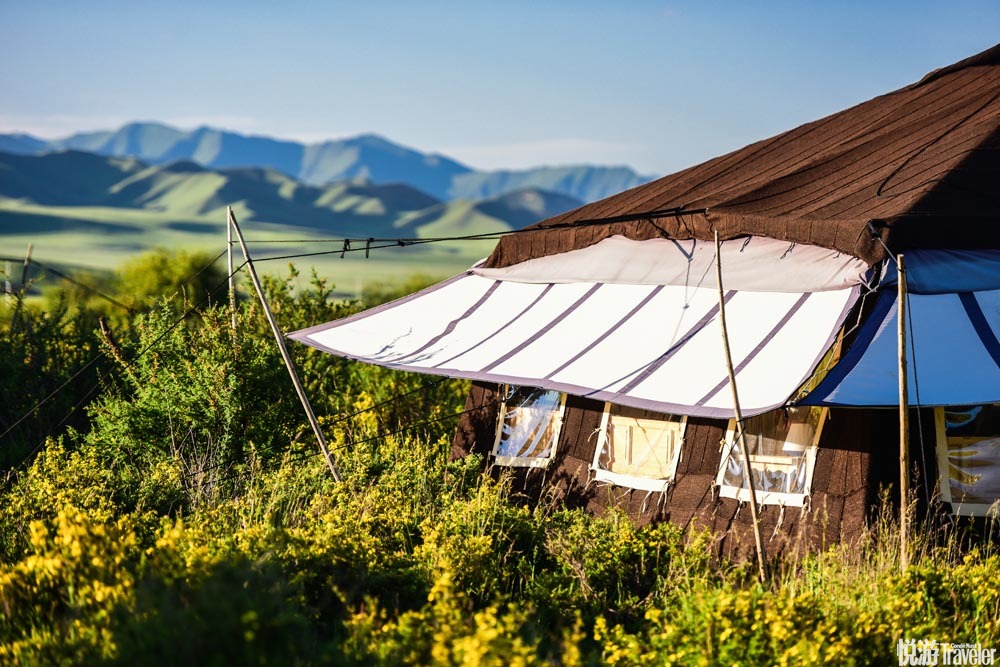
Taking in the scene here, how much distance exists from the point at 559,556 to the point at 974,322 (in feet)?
10.9

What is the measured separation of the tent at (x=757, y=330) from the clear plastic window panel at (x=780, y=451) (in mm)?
12

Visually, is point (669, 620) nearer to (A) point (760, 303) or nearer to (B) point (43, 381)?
(A) point (760, 303)

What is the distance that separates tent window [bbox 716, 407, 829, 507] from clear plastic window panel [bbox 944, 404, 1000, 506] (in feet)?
3.10

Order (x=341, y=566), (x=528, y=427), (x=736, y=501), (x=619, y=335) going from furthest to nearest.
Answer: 1. (x=528, y=427)
2. (x=619, y=335)
3. (x=736, y=501)
4. (x=341, y=566)

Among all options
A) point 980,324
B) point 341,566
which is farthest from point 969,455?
point 341,566

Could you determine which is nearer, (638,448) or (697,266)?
(638,448)

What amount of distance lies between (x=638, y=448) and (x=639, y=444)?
0.03m

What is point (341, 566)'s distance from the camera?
250 inches

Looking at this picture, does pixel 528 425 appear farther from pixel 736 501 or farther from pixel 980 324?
pixel 980 324

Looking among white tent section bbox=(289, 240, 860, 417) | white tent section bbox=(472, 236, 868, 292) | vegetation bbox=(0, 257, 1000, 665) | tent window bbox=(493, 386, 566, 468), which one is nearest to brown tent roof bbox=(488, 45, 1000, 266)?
white tent section bbox=(472, 236, 868, 292)

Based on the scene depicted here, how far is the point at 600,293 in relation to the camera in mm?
9297

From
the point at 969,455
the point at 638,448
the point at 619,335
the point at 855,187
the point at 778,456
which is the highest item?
the point at 855,187

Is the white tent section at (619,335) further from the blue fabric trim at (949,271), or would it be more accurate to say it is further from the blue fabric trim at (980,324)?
the blue fabric trim at (980,324)

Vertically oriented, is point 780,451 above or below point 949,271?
below
